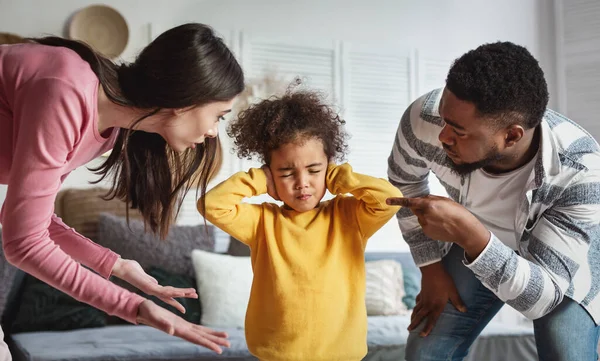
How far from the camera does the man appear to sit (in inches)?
64.4

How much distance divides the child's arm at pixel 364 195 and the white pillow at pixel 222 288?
156cm

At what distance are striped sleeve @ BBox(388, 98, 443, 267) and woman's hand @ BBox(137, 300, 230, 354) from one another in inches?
32.7

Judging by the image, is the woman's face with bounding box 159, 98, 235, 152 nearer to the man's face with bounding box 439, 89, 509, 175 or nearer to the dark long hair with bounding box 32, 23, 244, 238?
the dark long hair with bounding box 32, 23, 244, 238

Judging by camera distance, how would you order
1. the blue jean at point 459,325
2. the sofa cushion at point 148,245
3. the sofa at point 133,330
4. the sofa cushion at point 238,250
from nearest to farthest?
the blue jean at point 459,325, the sofa at point 133,330, the sofa cushion at point 148,245, the sofa cushion at point 238,250

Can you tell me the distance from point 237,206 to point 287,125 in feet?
0.73

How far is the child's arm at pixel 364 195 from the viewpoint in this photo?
168 centimetres

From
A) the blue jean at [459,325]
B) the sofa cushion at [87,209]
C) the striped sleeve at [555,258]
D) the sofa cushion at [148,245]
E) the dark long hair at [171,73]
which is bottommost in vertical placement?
the sofa cushion at [148,245]

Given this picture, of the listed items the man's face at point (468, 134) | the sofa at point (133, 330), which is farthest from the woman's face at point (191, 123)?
the sofa at point (133, 330)

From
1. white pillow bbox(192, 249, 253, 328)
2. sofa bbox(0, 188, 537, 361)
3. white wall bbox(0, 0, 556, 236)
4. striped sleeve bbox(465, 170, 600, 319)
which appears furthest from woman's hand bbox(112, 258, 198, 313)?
white wall bbox(0, 0, 556, 236)

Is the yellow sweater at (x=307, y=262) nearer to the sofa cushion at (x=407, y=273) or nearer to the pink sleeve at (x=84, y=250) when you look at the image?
the pink sleeve at (x=84, y=250)

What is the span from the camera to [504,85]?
1638mm

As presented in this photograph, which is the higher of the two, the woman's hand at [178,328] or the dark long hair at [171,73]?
the dark long hair at [171,73]

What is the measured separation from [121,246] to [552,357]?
6.97ft

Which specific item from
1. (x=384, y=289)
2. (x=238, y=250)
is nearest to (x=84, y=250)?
(x=238, y=250)
